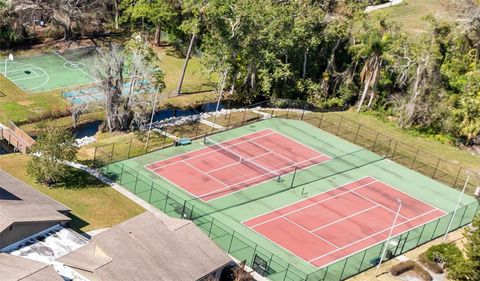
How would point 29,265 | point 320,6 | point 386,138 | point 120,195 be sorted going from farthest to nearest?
point 320,6 < point 386,138 < point 120,195 < point 29,265

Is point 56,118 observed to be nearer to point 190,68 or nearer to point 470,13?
point 190,68

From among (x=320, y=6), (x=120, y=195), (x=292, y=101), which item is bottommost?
(x=120, y=195)

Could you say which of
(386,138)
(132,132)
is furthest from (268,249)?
(386,138)

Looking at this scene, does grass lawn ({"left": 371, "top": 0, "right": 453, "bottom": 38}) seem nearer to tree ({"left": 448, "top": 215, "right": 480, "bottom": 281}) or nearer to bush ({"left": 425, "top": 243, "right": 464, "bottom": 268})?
bush ({"left": 425, "top": 243, "right": 464, "bottom": 268})

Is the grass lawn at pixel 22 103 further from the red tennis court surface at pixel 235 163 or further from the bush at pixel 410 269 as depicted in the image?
the bush at pixel 410 269

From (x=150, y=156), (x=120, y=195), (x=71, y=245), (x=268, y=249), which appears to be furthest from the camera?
(x=150, y=156)

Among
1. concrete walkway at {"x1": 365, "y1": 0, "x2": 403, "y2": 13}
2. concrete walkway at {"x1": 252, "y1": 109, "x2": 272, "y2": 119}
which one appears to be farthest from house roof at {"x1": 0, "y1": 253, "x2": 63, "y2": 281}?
concrete walkway at {"x1": 365, "y1": 0, "x2": 403, "y2": 13}
